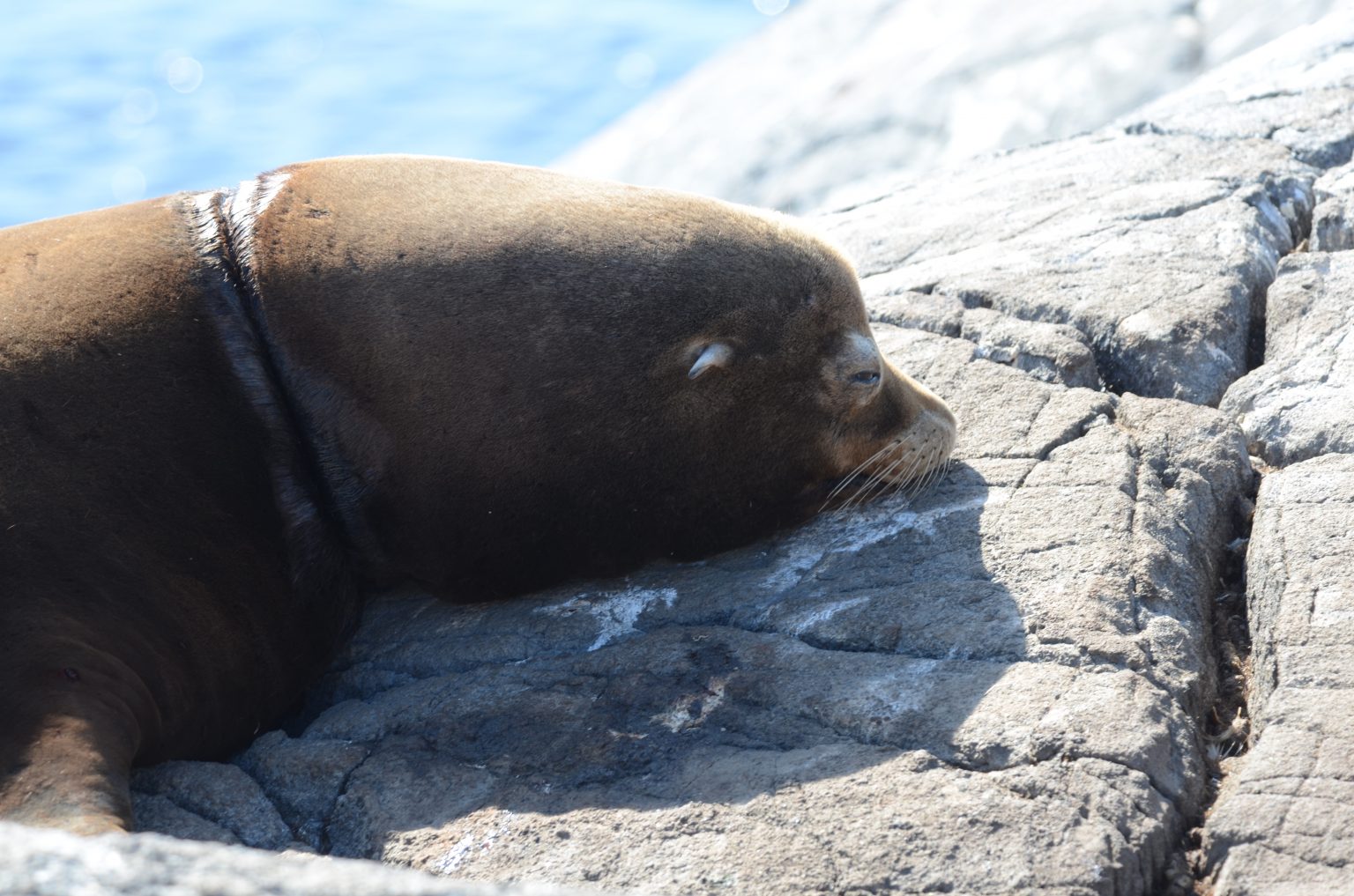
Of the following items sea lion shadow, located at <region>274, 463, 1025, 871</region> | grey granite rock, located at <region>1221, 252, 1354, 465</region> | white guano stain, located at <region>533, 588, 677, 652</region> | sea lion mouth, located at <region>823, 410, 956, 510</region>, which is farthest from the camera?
sea lion mouth, located at <region>823, 410, 956, 510</region>

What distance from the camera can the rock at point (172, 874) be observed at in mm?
1773

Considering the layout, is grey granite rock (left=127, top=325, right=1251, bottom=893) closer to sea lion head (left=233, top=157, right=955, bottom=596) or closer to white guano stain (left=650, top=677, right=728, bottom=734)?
white guano stain (left=650, top=677, right=728, bottom=734)

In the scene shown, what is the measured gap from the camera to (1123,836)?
2.82 m

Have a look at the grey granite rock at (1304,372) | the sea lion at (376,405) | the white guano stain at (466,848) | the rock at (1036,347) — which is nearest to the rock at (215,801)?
the sea lion at (376,405)

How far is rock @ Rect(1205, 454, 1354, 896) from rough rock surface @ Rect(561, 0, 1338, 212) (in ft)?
19.5

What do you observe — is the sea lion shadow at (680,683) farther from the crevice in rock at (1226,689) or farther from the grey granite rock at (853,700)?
the crevice in rock at (1226,689)

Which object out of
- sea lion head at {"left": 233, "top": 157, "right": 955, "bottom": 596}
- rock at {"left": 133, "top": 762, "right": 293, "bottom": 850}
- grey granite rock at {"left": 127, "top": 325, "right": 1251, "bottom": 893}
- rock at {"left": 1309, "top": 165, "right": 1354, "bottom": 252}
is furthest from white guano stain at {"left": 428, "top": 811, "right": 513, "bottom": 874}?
rock at {"left": 1309, "top": 165, "right": 1354, "bottom": 252}

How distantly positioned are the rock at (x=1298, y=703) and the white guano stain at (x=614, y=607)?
1565mm

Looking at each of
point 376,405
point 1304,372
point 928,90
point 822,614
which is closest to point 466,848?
point 822,614

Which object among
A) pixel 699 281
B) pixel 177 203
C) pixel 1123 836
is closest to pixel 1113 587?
pixel 1123 836

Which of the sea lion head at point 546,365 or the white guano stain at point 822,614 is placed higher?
the sea lion head at point 546,365

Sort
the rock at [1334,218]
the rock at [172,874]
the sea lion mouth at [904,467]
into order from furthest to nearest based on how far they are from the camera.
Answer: the rock at [1334,218], the sea lion mouth at [904,467], the rock at [172,874]

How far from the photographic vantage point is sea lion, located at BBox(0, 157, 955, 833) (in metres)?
3.68

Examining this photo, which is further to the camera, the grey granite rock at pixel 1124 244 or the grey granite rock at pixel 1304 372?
the grey granite rock at pixel 1124 244
